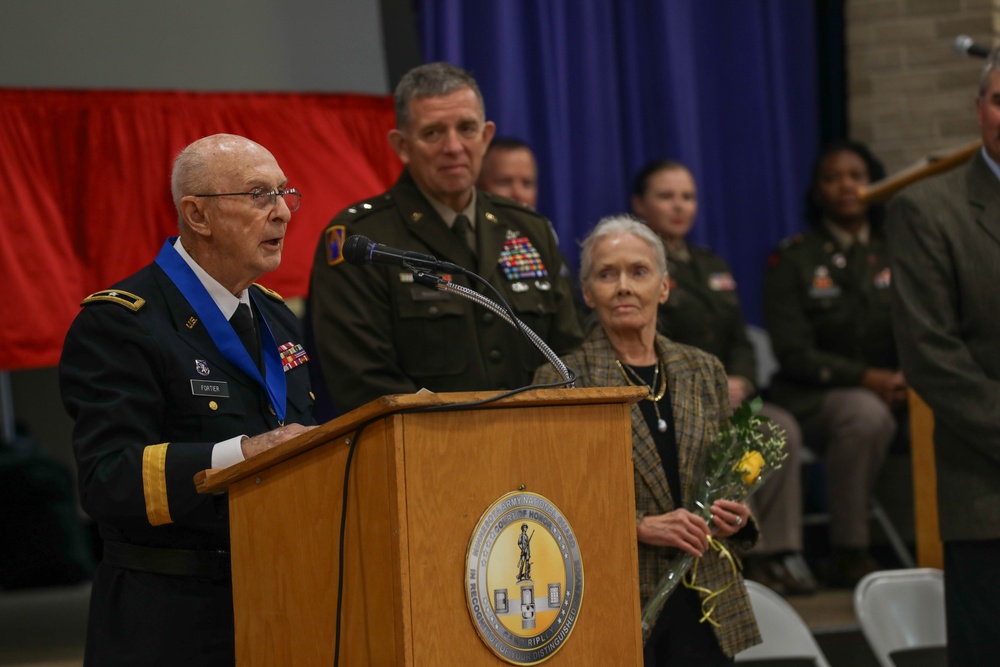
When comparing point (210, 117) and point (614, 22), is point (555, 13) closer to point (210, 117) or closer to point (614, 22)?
point (614, 22)

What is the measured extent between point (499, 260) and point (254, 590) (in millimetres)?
1458

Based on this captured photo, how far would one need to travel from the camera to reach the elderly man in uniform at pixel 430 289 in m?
3.19

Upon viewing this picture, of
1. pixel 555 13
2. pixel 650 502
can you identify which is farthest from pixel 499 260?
pixel 555 13

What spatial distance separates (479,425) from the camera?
194cm

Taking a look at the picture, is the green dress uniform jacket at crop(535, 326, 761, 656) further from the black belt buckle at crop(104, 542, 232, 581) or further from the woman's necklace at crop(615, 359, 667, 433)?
the black belt buckle at crop(104, 542, 232, 581)

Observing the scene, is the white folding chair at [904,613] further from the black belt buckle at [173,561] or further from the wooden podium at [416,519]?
the black belt buckle at [173,561]

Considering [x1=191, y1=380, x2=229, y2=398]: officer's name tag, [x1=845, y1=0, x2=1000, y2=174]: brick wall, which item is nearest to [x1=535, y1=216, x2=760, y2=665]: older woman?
[x1=191, y1=380, x2=229, y2=398]: officer's name tag

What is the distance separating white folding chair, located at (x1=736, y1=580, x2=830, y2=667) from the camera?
11.7ft

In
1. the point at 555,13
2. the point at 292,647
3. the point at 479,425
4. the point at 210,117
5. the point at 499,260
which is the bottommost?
the point at 292,647

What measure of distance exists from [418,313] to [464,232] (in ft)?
0.90

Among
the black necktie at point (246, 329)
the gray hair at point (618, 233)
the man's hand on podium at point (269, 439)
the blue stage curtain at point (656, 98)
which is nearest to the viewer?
the man's hand on podium at point (269, 439)

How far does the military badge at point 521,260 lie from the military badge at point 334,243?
1.40 ft

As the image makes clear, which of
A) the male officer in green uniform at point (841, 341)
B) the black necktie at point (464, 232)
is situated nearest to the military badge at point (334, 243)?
the black necktie at point (464, 232)

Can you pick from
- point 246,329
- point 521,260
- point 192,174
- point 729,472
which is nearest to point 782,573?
point 521,260
